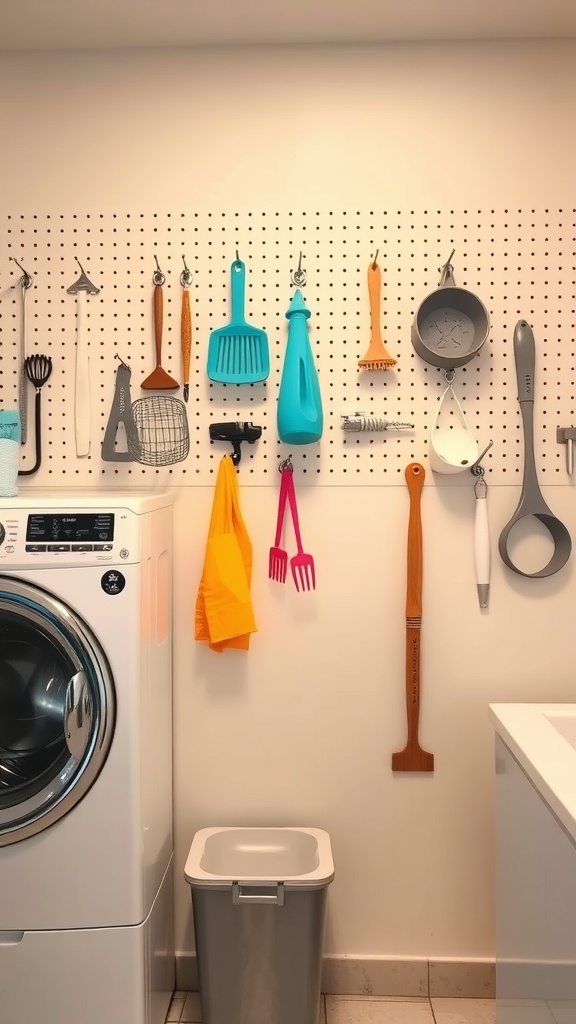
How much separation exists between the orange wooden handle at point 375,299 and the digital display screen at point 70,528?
91 cm

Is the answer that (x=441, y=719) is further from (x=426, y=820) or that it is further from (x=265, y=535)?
(x=265, y=535)

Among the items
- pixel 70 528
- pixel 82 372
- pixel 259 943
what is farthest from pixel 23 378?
pixel 259 943

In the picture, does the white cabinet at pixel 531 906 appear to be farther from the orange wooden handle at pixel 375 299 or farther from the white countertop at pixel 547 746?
the orange wooden handle at pixel 375 299

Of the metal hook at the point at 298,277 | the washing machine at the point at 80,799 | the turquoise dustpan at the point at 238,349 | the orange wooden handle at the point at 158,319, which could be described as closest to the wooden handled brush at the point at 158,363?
the orange wooden handle at the point at 158,319

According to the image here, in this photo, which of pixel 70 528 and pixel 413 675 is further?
pixel 413 675

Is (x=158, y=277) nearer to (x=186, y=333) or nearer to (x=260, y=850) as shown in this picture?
(x=186, y=333)

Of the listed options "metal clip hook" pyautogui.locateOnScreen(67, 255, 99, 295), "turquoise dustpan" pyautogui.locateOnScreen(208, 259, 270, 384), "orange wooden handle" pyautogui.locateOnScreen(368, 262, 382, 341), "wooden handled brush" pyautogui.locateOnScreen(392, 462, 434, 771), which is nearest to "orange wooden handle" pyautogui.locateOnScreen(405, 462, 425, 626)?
"wooden handled brush" pyautogui.locateOnScreen(392, 462, 434, 771)

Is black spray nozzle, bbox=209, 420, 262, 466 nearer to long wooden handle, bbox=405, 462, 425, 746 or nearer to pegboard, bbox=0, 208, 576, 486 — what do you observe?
pegboard, bbox=0, 208, 576, 486

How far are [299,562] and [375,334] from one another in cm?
68

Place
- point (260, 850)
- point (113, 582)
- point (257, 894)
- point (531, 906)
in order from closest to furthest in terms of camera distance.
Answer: point (531, 906), point (113, 582), point (257, 894), point (260, 850)

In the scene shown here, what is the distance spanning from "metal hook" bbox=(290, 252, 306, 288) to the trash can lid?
5.06 feet

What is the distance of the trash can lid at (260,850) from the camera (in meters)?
1.86

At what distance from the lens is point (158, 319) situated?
196cm

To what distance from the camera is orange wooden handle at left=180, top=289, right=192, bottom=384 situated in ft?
6.43
